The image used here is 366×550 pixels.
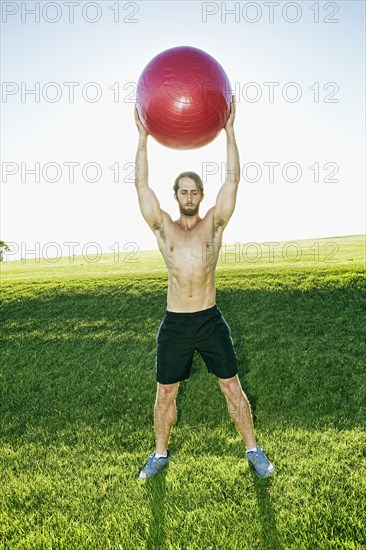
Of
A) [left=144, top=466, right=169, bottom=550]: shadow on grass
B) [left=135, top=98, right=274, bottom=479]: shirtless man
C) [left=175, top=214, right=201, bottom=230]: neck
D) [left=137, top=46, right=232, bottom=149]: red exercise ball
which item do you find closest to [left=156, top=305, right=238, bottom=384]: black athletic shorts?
[left=135, top=98, right=274, bottom=479]: shirtless man

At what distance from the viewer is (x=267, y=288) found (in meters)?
10.9

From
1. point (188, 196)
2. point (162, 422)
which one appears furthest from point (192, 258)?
point (162, 422)

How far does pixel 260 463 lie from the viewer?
4082 mm

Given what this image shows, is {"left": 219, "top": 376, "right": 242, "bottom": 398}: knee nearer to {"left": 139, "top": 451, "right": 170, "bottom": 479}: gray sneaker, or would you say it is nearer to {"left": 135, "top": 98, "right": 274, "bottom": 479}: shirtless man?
{"left": 135, "top": 98, "right": 274, "bottom": 479}: shirtless man

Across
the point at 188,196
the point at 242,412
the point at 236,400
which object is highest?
the point at 188,196

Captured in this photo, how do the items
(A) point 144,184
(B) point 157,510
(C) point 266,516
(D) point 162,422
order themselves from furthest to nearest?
(D) point 162,422 → (A) point 144,184 → (B) point 157,510 → (C) point 266,516

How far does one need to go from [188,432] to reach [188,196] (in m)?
2.76

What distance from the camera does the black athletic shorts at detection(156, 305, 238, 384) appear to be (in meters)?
3.97

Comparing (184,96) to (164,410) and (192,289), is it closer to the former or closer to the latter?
(192,289)

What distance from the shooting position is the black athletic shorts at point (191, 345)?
397 centimetres

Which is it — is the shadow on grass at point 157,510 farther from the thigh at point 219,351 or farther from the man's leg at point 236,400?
the thigh at point 219,351

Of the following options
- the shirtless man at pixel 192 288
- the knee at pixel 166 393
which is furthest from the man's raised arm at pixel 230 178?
the knee at pixel 166 393

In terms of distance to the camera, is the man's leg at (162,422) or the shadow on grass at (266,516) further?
the man's leg at (162,422)

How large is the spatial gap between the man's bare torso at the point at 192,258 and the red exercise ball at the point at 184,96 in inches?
29.5
